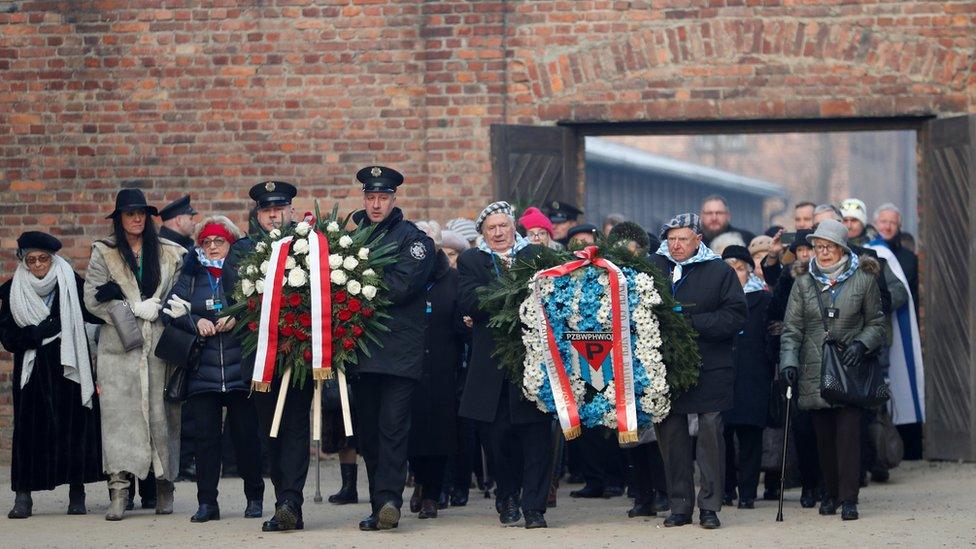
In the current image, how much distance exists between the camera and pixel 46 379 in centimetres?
1026

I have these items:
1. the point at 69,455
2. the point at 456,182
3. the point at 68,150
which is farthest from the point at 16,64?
the point at 69,455

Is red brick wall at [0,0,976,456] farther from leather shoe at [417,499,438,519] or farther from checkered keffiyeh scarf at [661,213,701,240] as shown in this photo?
leather shoe at [417,499,438,519]

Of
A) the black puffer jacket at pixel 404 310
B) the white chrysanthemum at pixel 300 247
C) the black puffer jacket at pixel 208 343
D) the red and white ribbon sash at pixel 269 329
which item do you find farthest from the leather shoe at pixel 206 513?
the white chrysanthemum at pixel 300 247

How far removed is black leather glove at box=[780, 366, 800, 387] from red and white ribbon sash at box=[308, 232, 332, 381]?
109 inches

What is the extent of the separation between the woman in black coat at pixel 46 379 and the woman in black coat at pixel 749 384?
13.5 feet

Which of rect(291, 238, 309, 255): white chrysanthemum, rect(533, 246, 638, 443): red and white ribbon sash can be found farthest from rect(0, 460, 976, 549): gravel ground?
rect(291, 238, 309, 255): white chrysanthemum

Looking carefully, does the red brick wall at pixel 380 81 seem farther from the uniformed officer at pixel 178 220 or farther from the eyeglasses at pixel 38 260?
the eyeglasses at pixel 38 260

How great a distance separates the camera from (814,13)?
1310 centimetres

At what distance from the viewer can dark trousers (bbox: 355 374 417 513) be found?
9.28 m

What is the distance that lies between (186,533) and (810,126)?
6.63m

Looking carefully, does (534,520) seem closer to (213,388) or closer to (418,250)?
(418,250)

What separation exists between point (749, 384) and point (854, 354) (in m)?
1.05

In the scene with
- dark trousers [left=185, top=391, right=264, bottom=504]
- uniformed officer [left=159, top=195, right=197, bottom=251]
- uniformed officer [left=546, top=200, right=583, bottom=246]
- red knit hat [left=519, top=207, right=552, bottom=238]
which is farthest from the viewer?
uniformed officer [left=546, top=200, right=583, bottom=246]

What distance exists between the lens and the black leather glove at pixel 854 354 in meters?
9.76
